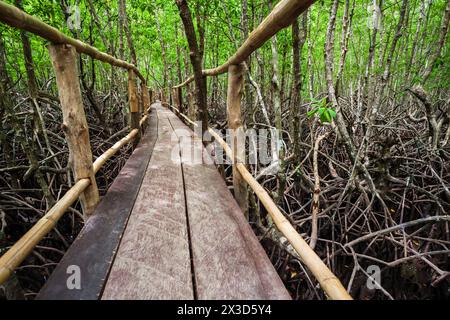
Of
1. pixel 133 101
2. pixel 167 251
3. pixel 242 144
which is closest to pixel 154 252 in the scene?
pixel 167 251

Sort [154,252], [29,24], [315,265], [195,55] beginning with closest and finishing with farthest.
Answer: [315,265]
[29,24]
[154,252]
[195,55]

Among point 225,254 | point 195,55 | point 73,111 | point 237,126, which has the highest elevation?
point 195,55

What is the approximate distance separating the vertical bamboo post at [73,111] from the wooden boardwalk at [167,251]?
239 mm

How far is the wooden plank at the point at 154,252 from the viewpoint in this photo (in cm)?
93

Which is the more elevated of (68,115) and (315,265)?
(68,115)

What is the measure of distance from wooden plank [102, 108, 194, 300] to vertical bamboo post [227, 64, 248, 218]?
0.43 metres

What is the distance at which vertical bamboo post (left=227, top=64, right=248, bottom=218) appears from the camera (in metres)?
1.76

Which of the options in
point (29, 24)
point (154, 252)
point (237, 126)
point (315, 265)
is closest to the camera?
point (315, 265)

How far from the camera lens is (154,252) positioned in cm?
114

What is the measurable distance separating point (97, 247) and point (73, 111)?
0.73 meters

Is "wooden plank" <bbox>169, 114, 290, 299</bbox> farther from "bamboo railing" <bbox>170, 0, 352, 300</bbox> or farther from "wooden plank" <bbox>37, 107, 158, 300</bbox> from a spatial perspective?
"wooden plank" <bbox>37, 107, 158, 300</bbox>

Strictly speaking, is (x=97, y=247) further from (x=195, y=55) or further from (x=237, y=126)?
(x=195, y=55)
